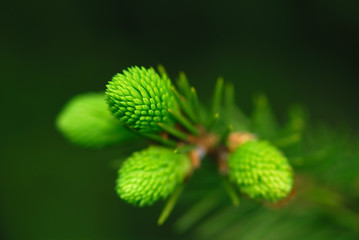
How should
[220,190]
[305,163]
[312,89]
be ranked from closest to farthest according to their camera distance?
[305,163] → [220,190] → [312,89]

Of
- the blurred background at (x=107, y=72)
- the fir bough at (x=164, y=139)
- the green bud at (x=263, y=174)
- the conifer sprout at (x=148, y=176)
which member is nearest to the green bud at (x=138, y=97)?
the fir bough at (x=164, y=139)

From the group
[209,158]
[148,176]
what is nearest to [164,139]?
[148,176]

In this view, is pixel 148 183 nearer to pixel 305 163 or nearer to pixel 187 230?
pixel 305 163

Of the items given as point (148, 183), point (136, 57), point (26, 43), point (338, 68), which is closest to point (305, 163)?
point (148, 183)

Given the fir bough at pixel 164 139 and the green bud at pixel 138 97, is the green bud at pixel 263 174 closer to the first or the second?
the fir bough at pixel 164 139

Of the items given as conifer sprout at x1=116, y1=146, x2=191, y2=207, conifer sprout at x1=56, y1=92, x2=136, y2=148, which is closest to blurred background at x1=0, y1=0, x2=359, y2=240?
conifer sprout at x1=56, y1=92, x2=136, y2=148

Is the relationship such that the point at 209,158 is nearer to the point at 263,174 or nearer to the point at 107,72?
the point at 263,174
